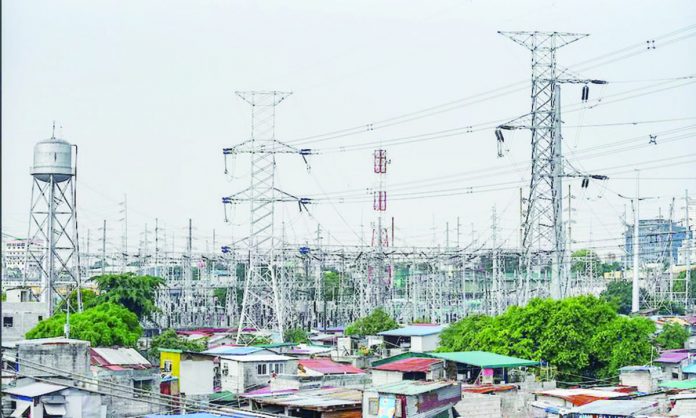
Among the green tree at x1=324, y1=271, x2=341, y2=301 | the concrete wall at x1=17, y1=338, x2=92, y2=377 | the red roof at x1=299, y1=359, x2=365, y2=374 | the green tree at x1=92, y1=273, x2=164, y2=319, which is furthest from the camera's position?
the green tree at x1=324, y1=271, x2=341, y2=301

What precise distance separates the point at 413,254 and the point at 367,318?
12.8 feet

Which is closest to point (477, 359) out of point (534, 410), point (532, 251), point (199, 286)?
point (534, 410)

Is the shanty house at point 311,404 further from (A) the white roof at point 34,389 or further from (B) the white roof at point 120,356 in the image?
(B) the white roof at point 120,356

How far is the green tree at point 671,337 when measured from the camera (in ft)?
93.0

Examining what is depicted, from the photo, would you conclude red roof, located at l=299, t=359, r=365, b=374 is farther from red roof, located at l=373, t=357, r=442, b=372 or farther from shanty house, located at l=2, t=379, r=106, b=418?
shanty house, located at l=2, t=379, r=106, b=418

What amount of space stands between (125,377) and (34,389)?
2.80 m

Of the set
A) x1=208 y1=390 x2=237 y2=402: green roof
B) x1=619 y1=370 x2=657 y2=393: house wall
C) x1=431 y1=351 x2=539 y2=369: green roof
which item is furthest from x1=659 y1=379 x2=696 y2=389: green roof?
x1=208 y1=390 x2=237 y2=402: green roof

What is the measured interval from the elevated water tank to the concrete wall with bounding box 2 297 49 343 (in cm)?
526

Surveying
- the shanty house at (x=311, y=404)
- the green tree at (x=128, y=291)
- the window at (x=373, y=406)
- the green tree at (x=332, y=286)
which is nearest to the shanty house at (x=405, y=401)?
the window at (x=373, y=406)

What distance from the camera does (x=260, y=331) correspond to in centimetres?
3164

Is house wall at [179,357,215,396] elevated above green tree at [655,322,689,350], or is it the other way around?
green tree at [655,322,689,350]

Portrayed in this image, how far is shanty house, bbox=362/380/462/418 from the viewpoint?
15250 millimetres

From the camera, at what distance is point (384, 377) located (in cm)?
1964

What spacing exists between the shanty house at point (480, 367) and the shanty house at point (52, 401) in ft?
26.9
